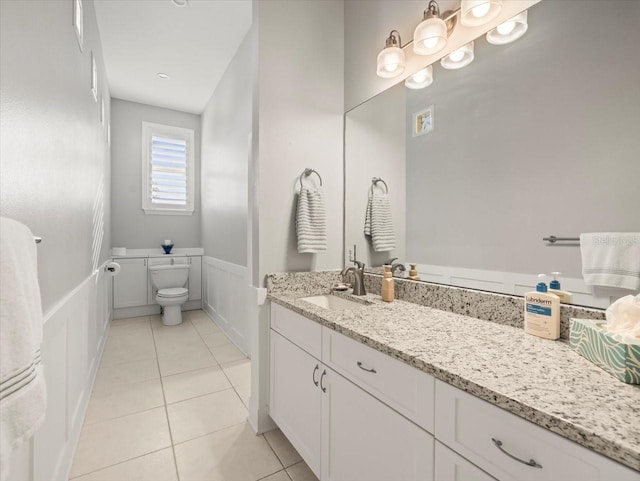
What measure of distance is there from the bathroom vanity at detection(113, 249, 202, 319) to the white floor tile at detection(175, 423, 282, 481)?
9.97 feet

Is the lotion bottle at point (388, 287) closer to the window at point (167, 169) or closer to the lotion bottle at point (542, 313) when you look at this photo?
the lotion bottle at point (542, 313)

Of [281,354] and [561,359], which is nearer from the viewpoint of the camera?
[561,359]

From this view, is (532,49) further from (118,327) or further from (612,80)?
(118,327)

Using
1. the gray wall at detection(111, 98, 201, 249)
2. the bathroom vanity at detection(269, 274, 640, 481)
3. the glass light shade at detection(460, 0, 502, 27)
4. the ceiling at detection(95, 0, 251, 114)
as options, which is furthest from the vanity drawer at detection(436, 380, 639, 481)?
the gray wall at detection(111, 98, 201, 249)

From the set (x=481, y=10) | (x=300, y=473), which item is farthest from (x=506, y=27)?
(x=300, y=473)

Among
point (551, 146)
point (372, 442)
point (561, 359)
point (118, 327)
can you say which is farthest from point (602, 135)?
point (118, 327)

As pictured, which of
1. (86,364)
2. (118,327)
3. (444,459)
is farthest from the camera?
(118,327)

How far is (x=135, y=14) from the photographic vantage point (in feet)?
8.61

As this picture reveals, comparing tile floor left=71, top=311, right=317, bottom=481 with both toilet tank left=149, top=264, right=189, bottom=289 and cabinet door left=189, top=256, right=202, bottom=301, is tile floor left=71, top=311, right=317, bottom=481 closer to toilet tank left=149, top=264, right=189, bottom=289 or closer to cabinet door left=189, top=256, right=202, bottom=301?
toilet tank left=149, top=264, right=189, bottom=289

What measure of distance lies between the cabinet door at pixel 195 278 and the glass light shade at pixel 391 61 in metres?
3.83

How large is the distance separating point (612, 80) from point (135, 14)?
3341 millimetres

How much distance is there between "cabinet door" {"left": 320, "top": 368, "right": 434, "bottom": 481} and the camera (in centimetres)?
88

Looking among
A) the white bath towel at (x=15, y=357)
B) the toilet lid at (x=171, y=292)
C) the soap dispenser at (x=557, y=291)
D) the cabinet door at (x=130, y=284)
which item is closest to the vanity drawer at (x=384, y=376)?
the soap dispenser at (x=557, y=291)

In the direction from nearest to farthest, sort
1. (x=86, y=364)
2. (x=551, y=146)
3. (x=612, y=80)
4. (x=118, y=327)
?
(x=612, y=80), (x=551, y=146), (x=86, y=364), (x=118, y=327)
